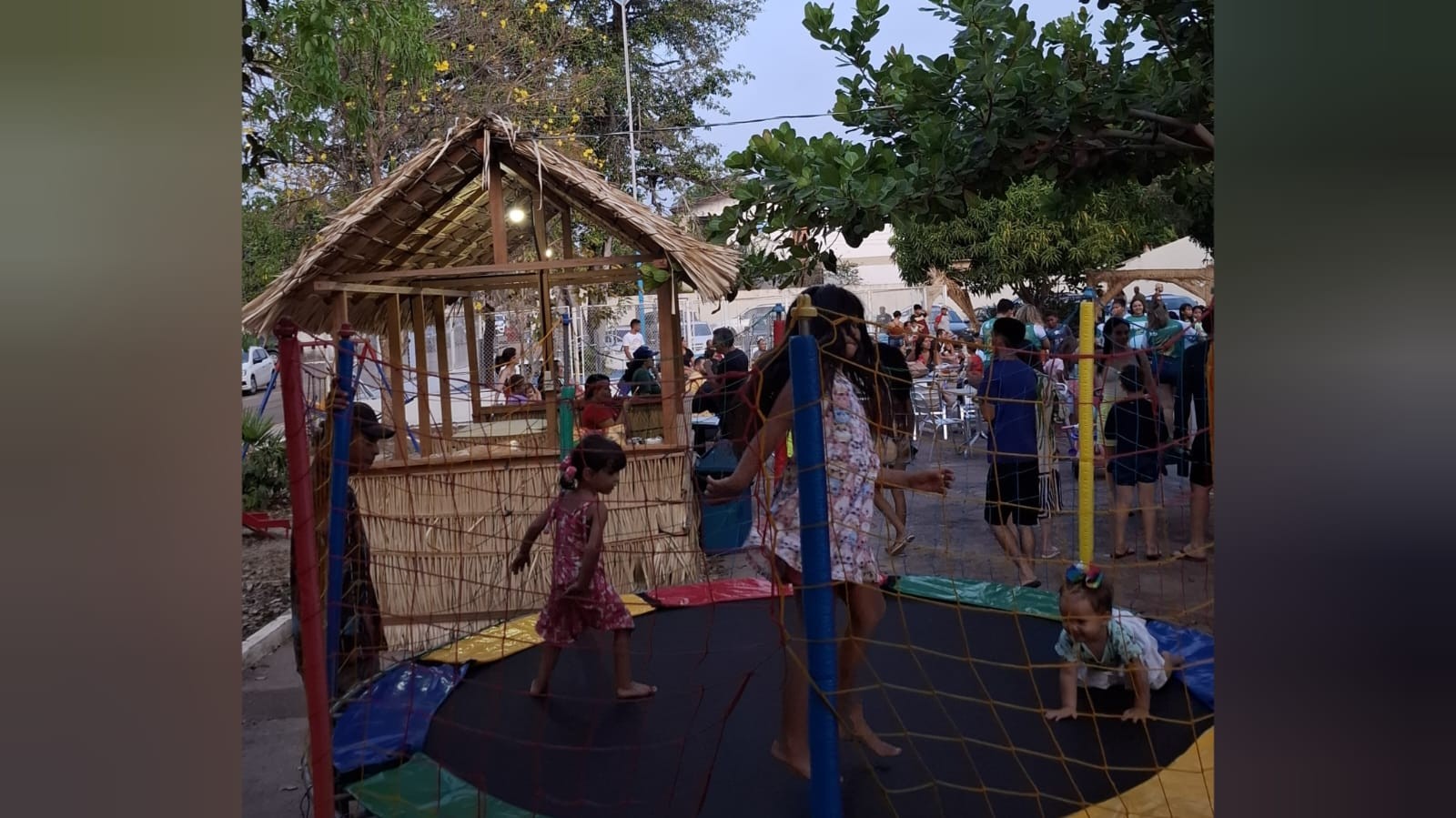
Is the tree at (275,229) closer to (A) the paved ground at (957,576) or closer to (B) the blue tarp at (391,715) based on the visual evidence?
(A) the paved ground at (957,576)

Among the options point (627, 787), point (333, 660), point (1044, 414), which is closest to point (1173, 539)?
point (1044, 414)

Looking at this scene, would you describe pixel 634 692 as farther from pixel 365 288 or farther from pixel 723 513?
pixel 365 288

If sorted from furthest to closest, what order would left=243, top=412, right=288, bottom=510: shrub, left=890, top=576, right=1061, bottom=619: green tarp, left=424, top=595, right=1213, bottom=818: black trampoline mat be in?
left=243, top=412, right=288, bottom=510: shrub, left=890, top=576, right=1061, bottom=619: green tarp, left=424, top=595, right=1213, bottom=818: black trampoline mat

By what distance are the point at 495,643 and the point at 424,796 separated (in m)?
1.91

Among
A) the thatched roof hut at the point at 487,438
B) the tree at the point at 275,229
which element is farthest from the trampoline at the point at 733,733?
the tree at the point at 275,229

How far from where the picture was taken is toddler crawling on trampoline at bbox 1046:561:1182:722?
3973 mm

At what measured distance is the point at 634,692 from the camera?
4629 millimetres

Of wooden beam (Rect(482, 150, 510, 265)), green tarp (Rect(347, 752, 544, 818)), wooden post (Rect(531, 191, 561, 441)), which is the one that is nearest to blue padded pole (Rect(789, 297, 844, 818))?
green tarp (Rect(347, 752, 544, 818))

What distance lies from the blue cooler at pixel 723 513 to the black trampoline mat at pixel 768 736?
2.55 m

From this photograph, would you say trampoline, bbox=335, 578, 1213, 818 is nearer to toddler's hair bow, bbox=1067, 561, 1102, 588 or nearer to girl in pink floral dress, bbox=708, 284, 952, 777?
girl in pink floral dress, bbox=708, 284, 952, 777

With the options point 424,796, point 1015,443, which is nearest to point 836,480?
point 424,796

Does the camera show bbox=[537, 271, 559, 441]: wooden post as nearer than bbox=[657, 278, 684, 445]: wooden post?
Yes

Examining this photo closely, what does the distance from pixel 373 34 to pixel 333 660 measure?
169 inches

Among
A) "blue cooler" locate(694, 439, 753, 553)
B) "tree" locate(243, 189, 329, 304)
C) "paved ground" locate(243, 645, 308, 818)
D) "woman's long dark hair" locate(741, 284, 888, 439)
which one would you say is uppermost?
"tree" locate(243, 189, 329, 304)
